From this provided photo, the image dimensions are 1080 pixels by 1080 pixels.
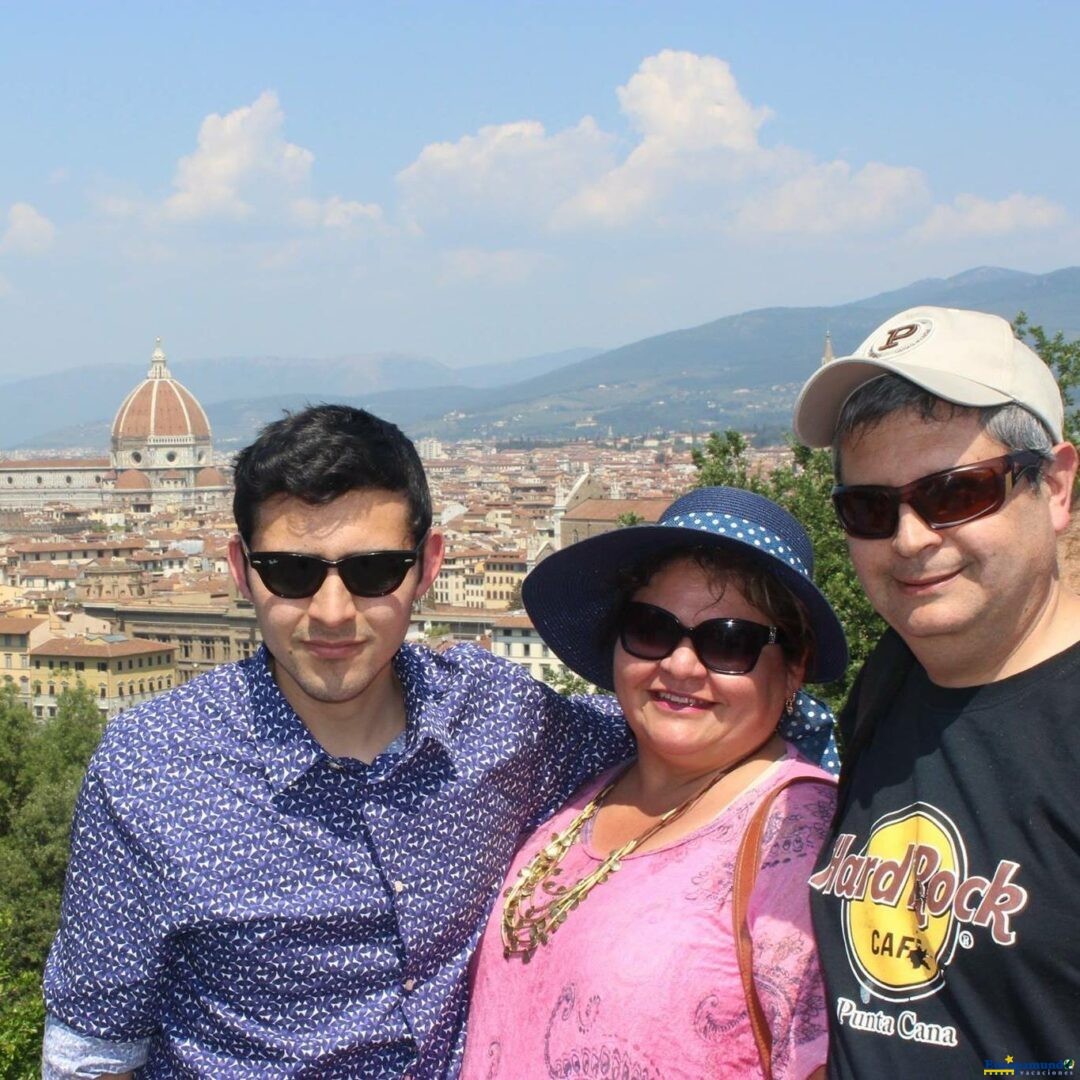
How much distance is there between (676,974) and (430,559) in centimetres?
56

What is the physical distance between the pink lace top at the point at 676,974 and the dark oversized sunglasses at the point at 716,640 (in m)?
0.12

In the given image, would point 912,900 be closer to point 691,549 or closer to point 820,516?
point 691,549

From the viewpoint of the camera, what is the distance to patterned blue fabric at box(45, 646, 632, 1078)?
4.67 ft

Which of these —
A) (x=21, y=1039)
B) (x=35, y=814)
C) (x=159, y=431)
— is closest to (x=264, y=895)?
(x=21, y=1039)

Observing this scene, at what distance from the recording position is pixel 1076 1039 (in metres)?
1.00

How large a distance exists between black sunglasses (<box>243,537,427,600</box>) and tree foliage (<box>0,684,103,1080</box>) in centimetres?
828

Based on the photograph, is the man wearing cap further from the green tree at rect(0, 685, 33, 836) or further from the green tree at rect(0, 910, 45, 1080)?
the green tree at rect(0, 685, 33, 836)

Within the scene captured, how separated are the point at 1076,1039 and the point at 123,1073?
984 millimetres

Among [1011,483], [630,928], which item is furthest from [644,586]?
[1011,483]

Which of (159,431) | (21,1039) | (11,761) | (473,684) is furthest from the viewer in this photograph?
(159,431)

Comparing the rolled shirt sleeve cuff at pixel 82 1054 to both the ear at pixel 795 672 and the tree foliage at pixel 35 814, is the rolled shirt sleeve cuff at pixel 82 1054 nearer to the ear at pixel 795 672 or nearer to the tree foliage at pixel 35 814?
the ear at pixel 795 672

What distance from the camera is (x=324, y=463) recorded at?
4.82ft

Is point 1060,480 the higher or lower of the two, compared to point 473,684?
higher

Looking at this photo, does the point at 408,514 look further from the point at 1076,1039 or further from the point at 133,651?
the point at 133,651
